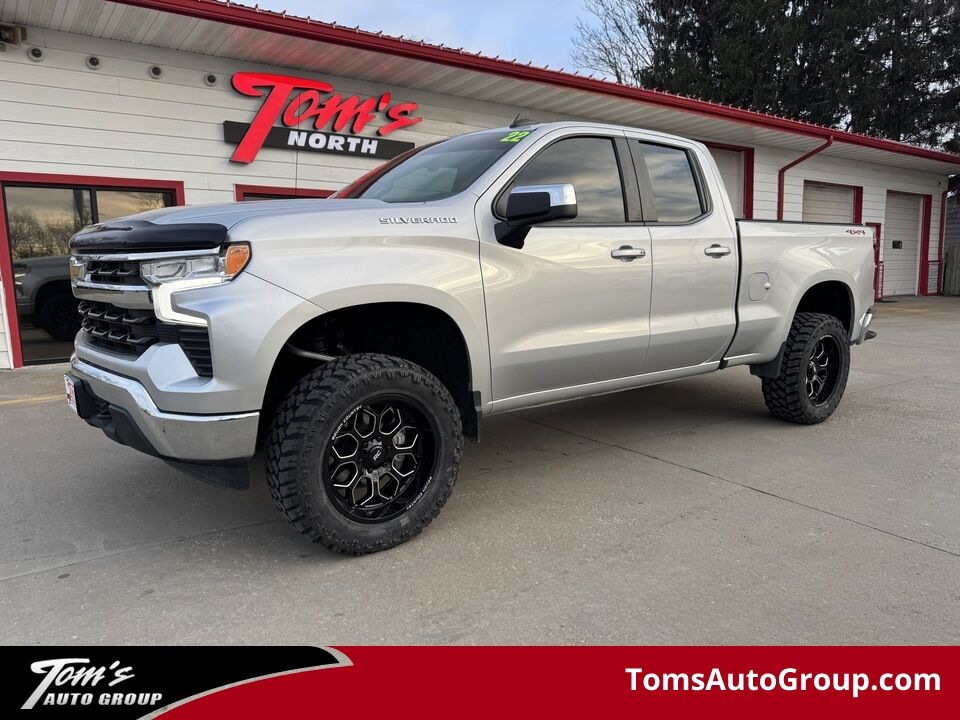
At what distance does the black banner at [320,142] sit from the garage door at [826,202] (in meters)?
11.9

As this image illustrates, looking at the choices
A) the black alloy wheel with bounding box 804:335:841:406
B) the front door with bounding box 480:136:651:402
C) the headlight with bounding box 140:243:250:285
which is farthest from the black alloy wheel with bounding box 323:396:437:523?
the black alloy wheel with bounding box 804:335:841:406

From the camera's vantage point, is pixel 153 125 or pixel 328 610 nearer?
pixel 328 610

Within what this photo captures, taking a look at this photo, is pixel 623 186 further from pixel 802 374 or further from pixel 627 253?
pixel 802 374

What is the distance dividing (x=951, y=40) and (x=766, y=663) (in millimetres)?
24826

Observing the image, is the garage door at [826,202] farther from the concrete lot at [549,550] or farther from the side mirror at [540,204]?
the side mirror at [540,204]

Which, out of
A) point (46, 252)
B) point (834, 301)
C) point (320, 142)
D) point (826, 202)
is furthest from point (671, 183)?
point (826, 202)

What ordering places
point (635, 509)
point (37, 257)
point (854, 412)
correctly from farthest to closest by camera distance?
point (37, 257)
point (854, 412)
point (635, 509)

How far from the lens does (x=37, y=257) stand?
8320 millimetres

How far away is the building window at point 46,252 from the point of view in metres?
8.16

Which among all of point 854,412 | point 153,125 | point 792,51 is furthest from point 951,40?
point 153,125

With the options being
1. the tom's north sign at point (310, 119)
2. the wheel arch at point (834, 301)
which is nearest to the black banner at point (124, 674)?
the wheel arch at point (834, 301)

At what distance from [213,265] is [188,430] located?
64 centimetres

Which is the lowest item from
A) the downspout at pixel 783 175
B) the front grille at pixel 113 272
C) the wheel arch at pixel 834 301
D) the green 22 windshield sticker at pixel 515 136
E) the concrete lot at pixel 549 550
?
the concrete lot at pixel 549 550

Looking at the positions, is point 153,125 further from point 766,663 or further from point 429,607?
point 766,663
